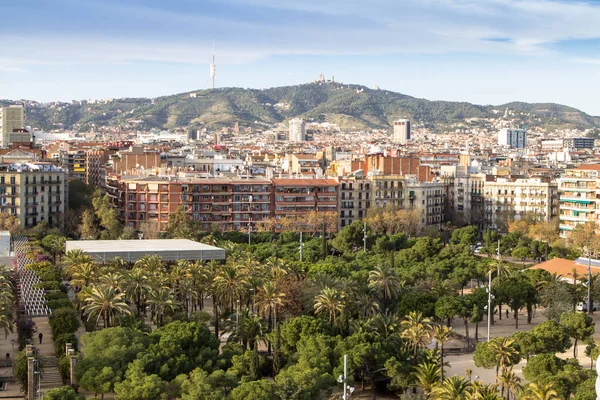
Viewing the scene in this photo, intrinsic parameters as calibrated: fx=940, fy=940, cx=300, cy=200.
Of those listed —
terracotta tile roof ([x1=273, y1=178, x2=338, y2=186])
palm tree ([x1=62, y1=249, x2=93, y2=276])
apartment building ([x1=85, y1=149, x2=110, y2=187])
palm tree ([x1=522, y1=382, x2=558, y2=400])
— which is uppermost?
apartment building ([x1=85, y1=149, x2=110, y2=187])

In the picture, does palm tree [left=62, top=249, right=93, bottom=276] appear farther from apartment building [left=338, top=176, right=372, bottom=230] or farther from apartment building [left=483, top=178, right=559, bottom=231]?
apartment building [left=483, top=178, right=559, bottom=231]

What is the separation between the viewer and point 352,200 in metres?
102

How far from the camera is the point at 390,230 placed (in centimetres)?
9562

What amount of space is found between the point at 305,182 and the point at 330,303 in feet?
163

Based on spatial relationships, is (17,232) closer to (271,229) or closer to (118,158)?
(271,229)

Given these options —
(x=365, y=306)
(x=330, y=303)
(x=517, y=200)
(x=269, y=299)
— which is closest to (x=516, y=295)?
(x=365, y=306)

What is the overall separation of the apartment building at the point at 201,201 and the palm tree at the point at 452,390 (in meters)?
59.3

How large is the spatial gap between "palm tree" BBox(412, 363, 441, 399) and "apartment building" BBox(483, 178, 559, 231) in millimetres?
64548

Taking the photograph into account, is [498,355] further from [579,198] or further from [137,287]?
[579,198]

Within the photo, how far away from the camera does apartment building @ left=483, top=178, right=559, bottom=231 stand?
348 feet

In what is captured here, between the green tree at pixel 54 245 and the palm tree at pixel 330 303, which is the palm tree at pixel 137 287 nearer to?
the palm tree at pixel 330 303

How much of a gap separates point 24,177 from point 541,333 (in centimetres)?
6140

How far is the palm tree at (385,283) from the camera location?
5650cm

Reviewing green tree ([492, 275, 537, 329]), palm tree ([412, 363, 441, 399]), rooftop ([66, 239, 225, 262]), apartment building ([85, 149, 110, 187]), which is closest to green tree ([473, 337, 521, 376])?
palm tree ([412, 363, 441, 399])
